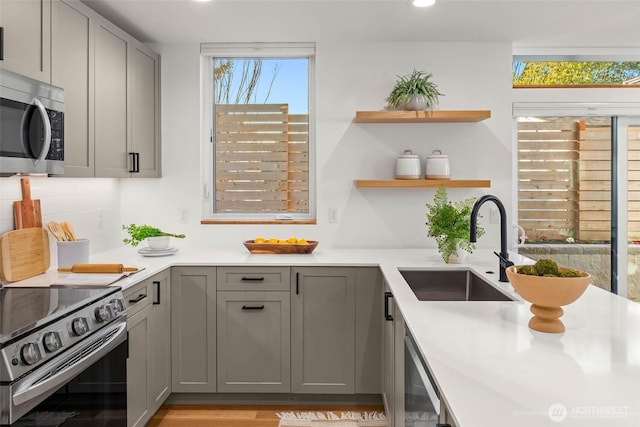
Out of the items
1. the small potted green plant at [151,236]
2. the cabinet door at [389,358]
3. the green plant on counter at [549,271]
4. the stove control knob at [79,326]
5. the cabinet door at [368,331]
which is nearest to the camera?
the green plant on counter at [549,271]

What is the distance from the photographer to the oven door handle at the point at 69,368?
4.97 feet

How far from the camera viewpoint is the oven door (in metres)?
1.54

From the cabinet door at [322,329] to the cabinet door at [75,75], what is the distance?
1.31 m

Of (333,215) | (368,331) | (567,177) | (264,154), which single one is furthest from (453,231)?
(264,154)

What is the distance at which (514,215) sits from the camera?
3.62 meters

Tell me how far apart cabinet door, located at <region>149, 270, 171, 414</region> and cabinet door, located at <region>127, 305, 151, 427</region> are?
0.07 m

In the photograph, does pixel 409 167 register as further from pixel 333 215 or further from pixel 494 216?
→ pixel 494 216

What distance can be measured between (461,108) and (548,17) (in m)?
0.78

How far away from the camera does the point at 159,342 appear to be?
2748mm

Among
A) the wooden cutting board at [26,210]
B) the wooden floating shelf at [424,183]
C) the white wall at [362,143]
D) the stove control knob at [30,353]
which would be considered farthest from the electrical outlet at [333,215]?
the stove control knob at [30,353]

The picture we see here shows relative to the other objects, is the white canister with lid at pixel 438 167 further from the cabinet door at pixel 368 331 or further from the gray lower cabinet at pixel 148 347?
the gray lower cabinet at pixel 148 347

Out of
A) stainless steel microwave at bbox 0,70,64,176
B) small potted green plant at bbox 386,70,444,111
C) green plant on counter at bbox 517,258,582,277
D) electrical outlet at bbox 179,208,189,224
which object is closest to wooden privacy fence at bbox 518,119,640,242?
small potted green plant at bbox 386,70,444,111

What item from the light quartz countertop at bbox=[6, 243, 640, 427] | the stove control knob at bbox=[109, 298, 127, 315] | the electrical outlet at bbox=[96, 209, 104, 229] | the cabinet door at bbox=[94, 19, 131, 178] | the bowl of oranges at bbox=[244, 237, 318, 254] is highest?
the cabinet door at bbox=[94, 19, 131, 178]

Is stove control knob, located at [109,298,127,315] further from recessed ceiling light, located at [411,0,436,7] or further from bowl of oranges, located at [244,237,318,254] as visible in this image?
recessed ceiling light, located at [411,0,436,7]
